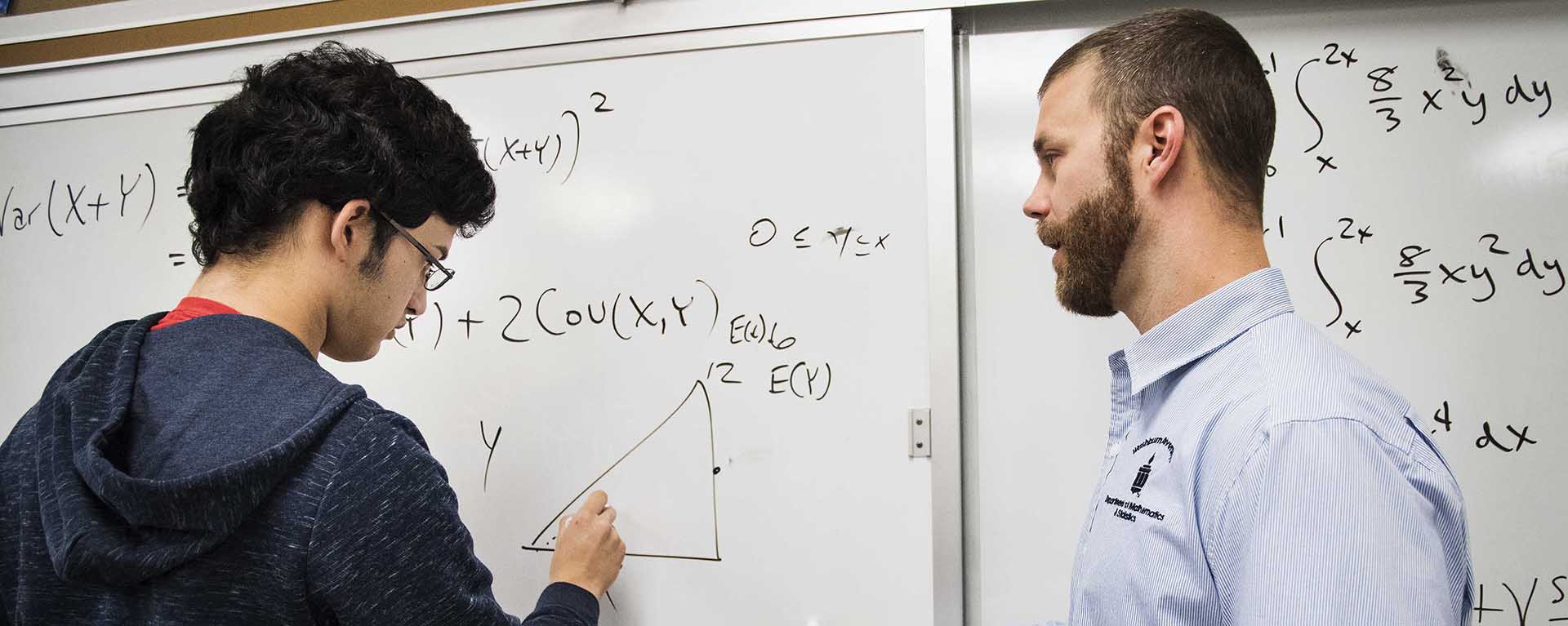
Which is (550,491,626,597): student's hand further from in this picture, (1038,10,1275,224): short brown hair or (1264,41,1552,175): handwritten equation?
(1264,41,1552,175): handwritten equation

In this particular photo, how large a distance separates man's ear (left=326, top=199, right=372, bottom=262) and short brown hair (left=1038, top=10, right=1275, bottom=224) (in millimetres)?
633

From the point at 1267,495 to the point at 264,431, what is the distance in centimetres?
66

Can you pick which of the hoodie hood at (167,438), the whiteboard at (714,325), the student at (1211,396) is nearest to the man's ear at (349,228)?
the hoodie hood at (167,438)

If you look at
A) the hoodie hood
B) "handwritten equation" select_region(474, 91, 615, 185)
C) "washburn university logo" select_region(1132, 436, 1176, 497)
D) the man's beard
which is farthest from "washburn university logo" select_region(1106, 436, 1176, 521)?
"handwritten equation" select_region(474, 91, 615, 185)

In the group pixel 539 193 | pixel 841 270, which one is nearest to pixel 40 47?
pixel 539 193

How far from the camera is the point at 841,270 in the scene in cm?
115

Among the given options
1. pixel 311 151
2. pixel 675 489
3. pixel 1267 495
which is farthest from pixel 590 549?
pixel 1267 495

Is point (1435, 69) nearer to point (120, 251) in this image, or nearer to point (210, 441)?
point (210, 441)

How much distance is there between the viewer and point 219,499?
1.98 feet

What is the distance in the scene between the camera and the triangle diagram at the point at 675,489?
3.85 ft

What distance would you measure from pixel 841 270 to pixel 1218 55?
545 mm

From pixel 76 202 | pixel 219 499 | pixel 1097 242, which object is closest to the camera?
pixel 219 499

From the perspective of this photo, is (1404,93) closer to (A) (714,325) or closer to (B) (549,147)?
(A) (714,325)

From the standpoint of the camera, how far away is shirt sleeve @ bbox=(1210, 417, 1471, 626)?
480 millimetres
